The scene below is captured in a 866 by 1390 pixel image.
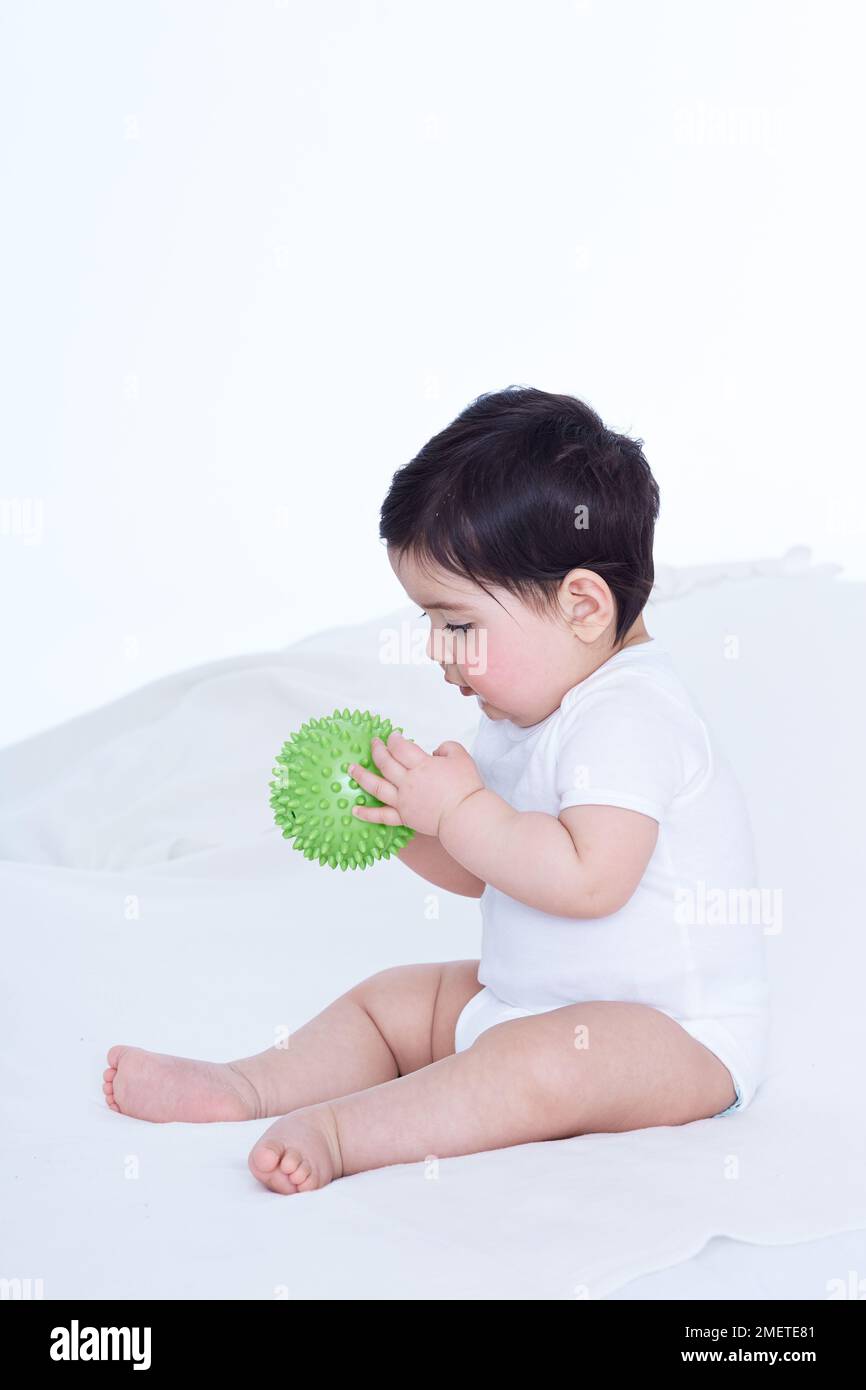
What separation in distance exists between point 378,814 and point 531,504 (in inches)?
11.4

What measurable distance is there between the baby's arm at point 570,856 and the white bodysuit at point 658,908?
0.03 m

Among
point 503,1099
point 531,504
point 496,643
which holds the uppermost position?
point 531,504

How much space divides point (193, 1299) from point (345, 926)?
0.94m

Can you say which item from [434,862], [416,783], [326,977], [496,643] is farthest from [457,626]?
[326,977]

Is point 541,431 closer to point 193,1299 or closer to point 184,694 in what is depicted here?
point 193,1299

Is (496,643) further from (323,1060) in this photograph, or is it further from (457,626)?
(323,1060)

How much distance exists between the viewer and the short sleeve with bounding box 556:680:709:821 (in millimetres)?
1175

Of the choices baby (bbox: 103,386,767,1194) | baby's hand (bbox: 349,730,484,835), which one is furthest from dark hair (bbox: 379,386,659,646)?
baby's hand (bbox: 349,730,484,835)

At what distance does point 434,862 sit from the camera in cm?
140

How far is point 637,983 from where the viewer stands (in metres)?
1.23

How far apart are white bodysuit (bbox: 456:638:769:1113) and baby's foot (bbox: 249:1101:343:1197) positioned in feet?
0.67

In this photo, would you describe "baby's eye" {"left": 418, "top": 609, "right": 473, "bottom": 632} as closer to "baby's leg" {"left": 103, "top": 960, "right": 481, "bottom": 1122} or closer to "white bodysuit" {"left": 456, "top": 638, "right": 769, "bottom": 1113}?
"white bodysuit" {"left": 456, "top": 638, "right": 769, "bottom": 1113}

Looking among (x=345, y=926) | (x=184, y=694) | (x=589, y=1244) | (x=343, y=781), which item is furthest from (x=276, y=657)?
(x=589, y=1244)

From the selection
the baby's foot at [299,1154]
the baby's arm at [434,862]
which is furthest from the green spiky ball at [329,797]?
the baby's foot at [299,1154]
